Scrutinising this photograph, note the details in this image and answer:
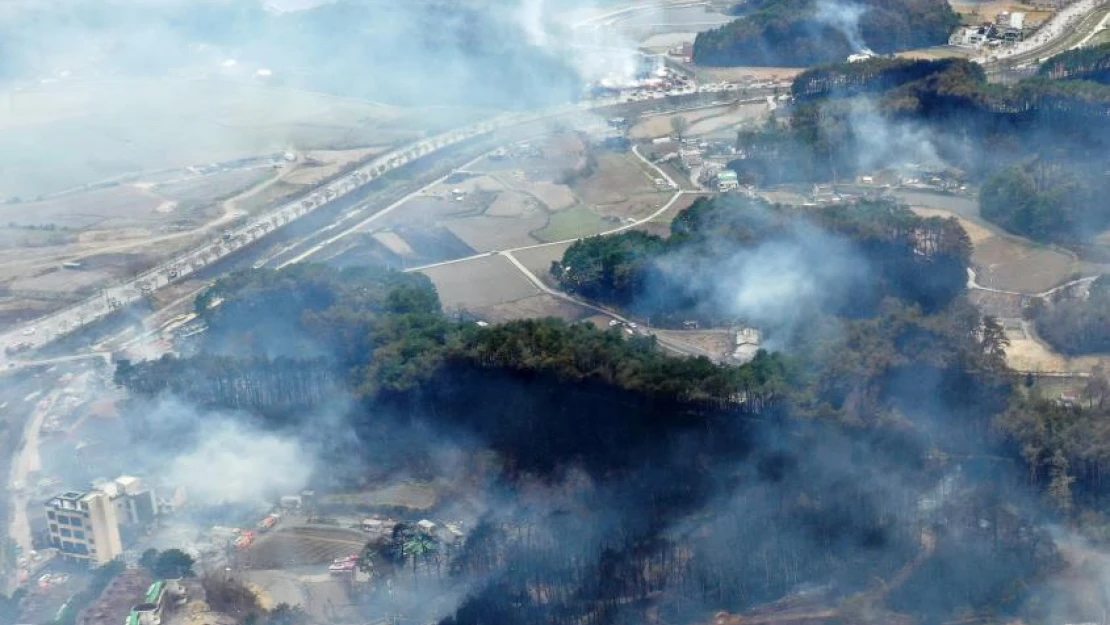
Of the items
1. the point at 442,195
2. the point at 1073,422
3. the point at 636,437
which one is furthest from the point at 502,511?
the point at 442,195

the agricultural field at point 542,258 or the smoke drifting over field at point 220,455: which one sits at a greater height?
the agricultural field at point 542,258

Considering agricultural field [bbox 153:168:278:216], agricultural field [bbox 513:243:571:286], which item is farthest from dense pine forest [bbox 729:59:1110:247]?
agricultural field [bbox 153:168:278:216]

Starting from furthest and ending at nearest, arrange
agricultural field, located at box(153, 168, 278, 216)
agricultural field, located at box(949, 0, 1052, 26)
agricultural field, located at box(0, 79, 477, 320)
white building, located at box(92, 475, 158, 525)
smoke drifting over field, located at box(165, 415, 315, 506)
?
agricultural field, located at box(949, 0, 1052, 26) → agricultural field, located at box(153, 168, 278, 216) → agricultural field, located at box(0, 79, 477, 320) → smoke drifting over field, located at box(165, 415, 315, 506) → white building, located at box(92, 475, 158, 525)

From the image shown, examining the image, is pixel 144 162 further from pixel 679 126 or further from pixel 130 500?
pixel 130 500

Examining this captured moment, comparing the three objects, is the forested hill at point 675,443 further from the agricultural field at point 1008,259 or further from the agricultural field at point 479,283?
the agricultural field at point 479,283

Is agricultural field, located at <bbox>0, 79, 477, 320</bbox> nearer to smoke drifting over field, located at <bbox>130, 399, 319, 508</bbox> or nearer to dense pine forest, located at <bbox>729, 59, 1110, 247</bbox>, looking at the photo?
smoke drifting over field, located at <bbox>130, 399, 319, 508</bbox>

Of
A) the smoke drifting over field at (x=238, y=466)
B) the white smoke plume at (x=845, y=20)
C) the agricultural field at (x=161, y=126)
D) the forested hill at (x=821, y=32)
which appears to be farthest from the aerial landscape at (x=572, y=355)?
the forested hill at (x=821, y=32)
